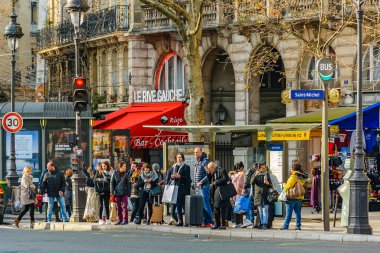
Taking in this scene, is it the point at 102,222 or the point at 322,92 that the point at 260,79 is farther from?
the point at 322,92

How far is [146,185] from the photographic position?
3097cm

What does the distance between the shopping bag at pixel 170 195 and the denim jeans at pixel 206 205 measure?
2.52 ft

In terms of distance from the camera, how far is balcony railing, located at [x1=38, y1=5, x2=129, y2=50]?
5288cm

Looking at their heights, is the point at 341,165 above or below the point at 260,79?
below

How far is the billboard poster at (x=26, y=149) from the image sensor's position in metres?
39.0

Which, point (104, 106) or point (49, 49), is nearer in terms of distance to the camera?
point (104, 106)

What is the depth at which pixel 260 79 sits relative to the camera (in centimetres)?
4759

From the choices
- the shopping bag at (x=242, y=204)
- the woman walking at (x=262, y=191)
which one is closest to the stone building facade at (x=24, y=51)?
the shopping bag at (x=242, y=204)

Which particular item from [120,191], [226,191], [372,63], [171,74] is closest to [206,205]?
[226,191]

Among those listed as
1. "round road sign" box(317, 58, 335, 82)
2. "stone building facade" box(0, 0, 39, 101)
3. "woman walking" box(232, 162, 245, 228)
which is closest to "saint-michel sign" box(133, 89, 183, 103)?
"woman walking" box(232, 162, 245, 228)

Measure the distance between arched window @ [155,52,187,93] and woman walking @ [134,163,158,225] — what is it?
19.6 m

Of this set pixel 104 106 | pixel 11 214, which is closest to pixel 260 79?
pixel 104 106

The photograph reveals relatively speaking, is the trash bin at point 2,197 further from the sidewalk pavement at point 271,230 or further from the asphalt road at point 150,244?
the asphalt road at point 150,244

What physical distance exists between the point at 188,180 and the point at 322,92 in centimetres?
452
